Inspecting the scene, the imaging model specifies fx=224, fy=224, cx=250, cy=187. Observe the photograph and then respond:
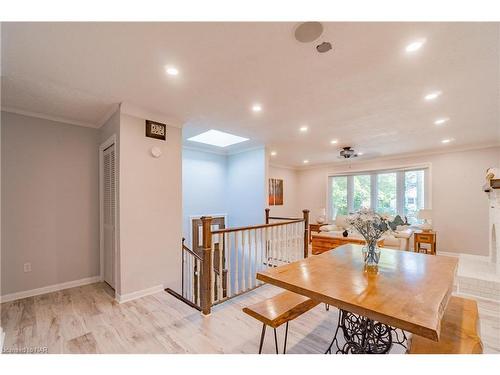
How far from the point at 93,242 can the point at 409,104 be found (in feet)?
16.4

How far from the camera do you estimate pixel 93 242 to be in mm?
3557

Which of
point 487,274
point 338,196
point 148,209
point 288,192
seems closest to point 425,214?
point 487,274

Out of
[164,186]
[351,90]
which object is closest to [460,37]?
[351,90]

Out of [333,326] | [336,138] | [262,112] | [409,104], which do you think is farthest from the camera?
[336,138]

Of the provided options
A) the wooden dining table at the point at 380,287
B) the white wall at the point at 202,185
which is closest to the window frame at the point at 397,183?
the white wall at the point at 202,185

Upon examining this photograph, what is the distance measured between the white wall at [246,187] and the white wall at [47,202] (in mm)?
2993

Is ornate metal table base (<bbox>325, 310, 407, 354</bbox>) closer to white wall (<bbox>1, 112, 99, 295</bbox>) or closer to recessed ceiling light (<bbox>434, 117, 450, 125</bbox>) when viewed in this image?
recessed ceiling light (<bbox>434, 117, 450, 125</bbox>)

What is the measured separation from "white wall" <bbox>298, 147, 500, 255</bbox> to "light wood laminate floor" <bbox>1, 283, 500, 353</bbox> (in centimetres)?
276

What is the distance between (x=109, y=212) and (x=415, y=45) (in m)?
4.02

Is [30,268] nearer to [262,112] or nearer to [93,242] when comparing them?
[93,242]

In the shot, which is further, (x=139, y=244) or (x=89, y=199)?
(x=89, y=199)
